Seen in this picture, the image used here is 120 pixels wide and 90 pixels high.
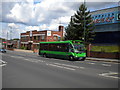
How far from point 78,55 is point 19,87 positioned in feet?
43.8

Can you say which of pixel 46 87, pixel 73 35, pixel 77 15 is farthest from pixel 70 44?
pixel 46 87

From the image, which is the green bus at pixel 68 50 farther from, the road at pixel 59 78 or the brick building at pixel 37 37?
the brick building at pixel 37 37

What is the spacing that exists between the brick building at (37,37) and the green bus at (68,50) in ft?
89.5

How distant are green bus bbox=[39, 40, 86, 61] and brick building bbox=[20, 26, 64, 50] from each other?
27.3 metres

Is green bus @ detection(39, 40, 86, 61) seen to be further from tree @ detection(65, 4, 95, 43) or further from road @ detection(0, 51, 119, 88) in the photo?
road @ detection(0, 51, 119, 88)

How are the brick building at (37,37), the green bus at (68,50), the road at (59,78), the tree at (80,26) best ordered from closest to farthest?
the road at (59,78)
the green bus at (68,50)
the tree at (80,26)
the brick building at (37,37)

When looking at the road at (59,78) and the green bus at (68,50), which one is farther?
the green bus at (68,50)

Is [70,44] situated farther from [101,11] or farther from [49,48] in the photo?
[101,11]

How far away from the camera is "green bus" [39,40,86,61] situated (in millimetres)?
19219

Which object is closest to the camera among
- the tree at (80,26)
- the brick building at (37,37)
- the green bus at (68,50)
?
the green bus at (68,50)

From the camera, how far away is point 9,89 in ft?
21.0

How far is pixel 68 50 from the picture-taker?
19.9 meters

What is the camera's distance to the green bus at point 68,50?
63.1 ft

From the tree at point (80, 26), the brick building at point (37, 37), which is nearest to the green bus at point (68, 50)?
the tree at point (80, 26)
